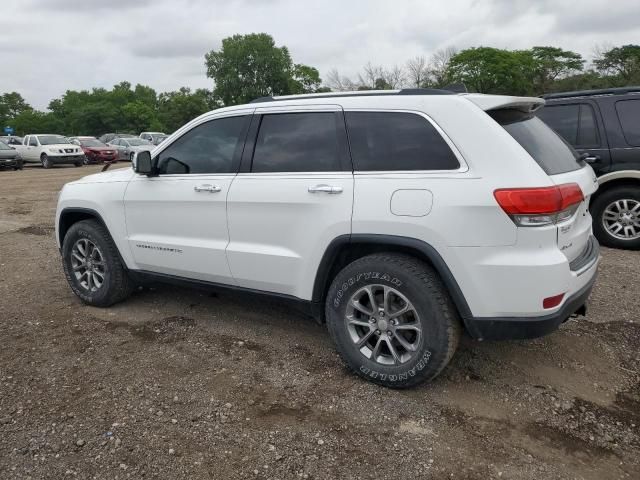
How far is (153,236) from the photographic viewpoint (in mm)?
4297

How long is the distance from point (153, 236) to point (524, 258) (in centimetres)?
284

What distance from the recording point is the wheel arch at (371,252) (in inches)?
117

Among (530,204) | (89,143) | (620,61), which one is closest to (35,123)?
(89,143)

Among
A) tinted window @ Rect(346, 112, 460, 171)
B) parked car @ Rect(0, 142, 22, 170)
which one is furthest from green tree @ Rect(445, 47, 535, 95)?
tinted window @ Rect(346, 112, 460, 171)

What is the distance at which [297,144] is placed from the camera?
3.62 m

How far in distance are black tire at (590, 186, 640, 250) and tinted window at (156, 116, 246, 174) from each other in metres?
4.71

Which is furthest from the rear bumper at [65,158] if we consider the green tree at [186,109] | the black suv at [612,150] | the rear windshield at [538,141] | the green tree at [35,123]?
the green tree at [35,123]

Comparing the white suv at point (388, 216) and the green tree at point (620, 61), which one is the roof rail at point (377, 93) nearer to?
the white suv at point (388, 216)

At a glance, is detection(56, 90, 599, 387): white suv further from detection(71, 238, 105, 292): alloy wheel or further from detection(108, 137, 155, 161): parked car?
detection(108, 137, 155, 161): parked car

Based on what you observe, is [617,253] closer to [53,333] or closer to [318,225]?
[318,225]

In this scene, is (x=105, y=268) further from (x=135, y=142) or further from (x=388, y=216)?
(x=135, y=142)

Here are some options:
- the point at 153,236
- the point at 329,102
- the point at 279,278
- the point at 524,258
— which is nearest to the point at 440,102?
the point at 329,102

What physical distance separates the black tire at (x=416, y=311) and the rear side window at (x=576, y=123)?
14.6 ft

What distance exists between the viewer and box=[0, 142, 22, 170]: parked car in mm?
22734
